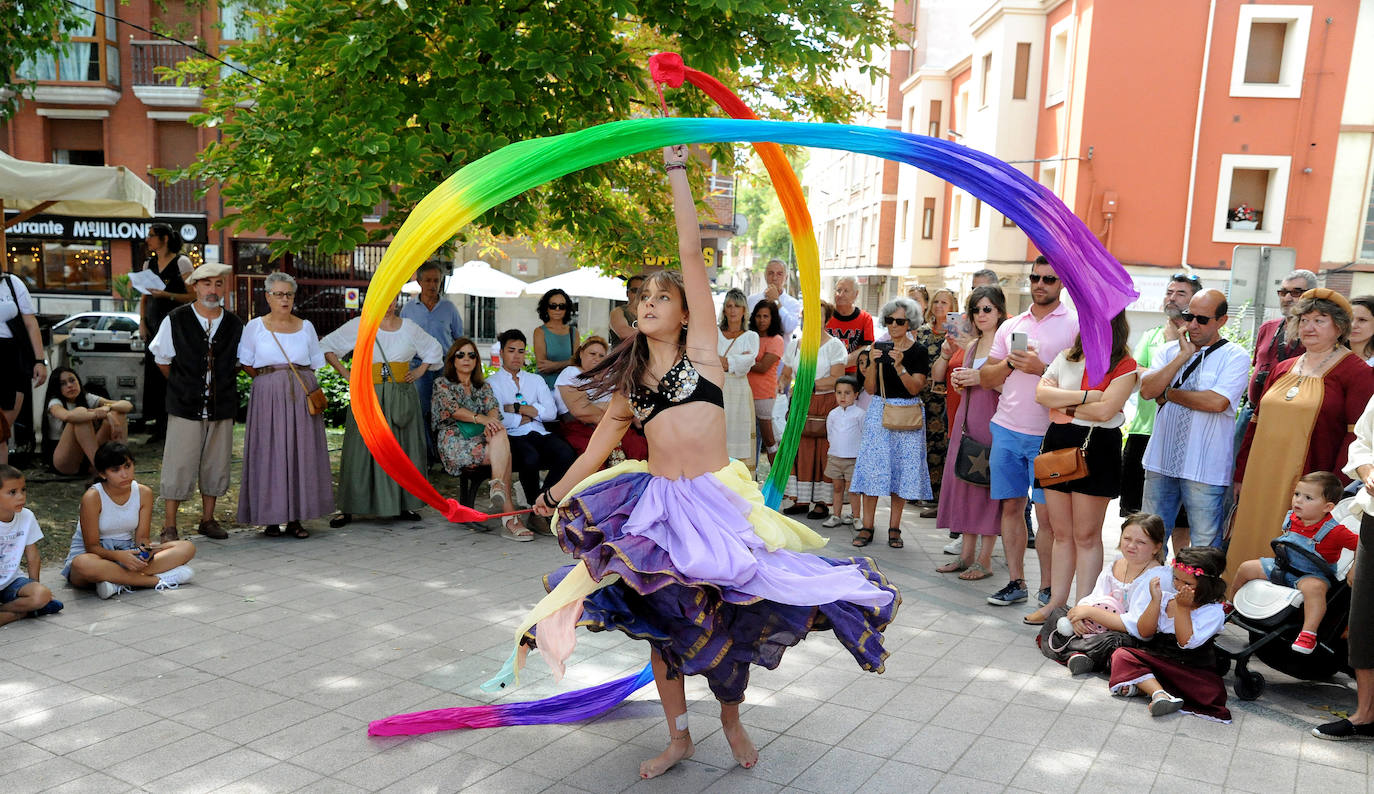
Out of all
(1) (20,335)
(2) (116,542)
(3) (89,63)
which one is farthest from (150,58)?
(2) (116,542)

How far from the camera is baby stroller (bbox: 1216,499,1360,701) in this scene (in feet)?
15.0

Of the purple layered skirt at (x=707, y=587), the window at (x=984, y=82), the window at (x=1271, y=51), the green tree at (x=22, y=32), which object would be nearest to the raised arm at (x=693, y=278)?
the purple layered skirt at (x=707, y=587)

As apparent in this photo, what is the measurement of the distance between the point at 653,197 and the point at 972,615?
6.66 meters

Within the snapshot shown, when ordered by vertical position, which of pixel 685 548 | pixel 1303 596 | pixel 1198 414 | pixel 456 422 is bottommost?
pixel 1303 596

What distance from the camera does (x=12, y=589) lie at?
17.1 ft

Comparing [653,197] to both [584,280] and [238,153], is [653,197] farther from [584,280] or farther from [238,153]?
[584,280]

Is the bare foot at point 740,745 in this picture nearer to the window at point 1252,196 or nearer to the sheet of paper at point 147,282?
the sheet of paper at point 147,282

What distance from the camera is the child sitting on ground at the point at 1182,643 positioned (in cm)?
448

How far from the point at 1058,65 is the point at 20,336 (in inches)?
896

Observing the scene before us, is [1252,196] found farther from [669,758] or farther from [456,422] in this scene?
[669,758]

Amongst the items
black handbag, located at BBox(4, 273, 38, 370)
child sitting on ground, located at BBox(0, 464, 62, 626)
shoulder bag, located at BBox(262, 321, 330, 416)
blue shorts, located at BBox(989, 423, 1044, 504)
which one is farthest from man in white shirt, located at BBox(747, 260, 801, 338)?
black handbag, located at BBox(4, 273, 38, 370)

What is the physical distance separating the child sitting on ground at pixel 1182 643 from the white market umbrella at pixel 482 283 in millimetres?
16208

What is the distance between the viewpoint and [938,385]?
7.79m

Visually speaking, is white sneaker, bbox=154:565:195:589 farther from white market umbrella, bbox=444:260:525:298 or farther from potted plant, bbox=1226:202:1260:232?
potted plant, bbox=1226:202:1260:232
